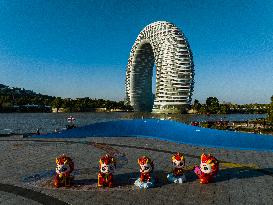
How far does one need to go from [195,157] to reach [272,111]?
21.9 metres

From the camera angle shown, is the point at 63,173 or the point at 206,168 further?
the point at 206,168

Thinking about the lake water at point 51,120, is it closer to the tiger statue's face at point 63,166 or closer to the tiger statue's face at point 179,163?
the tiger statue's face at point 63,166

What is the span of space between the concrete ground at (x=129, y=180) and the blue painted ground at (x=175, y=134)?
3588mm

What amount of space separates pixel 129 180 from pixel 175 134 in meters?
23.1

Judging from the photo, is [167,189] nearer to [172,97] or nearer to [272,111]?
[272,111]

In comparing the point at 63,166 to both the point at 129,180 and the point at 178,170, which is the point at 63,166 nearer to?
the point at 129,180

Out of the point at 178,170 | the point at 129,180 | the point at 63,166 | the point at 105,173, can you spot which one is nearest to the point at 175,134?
the point at 178,170

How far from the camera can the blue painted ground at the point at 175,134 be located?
32.8 m

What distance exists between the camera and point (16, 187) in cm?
1719

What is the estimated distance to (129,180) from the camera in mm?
18609

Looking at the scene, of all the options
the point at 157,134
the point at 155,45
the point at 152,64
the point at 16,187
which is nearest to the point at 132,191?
the point at 16,187

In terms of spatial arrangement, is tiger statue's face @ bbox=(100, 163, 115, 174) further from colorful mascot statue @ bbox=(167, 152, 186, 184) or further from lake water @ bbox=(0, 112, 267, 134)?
lake water @ bbox=(0, 112, 267, 134)

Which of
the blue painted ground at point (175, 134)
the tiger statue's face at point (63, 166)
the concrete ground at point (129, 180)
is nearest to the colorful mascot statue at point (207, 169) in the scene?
the concrete ground at point (129, 180)

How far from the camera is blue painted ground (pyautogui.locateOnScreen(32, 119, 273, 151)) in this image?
3278cm
